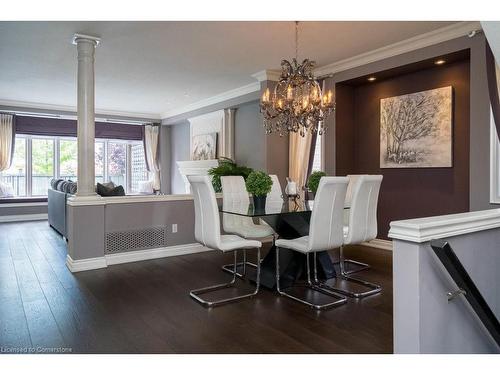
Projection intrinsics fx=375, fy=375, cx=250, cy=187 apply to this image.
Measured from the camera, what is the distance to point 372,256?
4.71 meters

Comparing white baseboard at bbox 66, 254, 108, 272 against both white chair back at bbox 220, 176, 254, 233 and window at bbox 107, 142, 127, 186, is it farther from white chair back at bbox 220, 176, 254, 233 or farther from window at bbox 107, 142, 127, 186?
window at bbox 107, 142, 127, 186

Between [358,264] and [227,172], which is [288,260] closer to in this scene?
[358,264]

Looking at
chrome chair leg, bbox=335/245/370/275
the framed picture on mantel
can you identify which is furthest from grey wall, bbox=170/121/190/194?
chrome chair leg, bbox=335/245/370/275

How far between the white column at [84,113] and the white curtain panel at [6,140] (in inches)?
201

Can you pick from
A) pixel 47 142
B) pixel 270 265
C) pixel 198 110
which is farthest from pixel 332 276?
pixel 47 142

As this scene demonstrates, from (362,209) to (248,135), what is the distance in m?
4.10

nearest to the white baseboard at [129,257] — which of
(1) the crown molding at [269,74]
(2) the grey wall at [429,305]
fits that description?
(1) the crown molding at [269,74]

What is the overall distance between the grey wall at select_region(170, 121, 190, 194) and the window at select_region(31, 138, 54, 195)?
114 inches

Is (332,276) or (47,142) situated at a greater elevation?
(47,142)

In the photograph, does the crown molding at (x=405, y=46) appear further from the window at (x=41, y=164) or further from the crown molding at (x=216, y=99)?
the window at (x=41, y=164)

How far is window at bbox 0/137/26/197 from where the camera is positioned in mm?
8539

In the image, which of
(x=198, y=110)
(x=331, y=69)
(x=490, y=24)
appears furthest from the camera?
(x=198, y=110)
